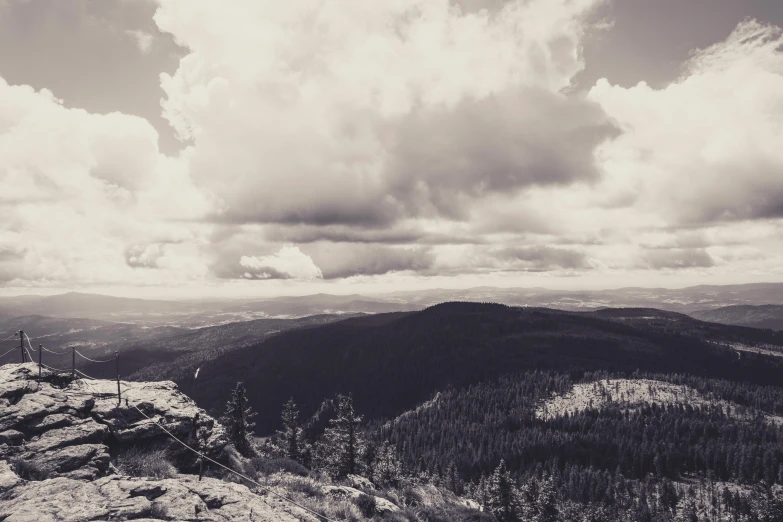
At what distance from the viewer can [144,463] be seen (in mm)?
24844

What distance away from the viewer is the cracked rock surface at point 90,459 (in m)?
15.7

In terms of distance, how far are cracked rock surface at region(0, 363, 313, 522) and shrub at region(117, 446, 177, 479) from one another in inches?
40.5

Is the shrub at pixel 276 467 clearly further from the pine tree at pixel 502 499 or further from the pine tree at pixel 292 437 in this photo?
the pine tree at pixel 502 499

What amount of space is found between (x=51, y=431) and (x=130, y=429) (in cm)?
536

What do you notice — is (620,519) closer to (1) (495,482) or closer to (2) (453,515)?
(1) (495,482)

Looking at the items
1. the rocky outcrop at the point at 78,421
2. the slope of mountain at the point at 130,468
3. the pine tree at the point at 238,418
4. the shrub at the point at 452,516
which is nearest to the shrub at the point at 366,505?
the slope of mountain at the point at 130,468

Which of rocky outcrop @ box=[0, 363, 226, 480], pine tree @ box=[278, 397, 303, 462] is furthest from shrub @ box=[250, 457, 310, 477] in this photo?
pine tree @ box=[278, 397, 303, 462]

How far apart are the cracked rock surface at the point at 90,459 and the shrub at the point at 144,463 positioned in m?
1.03

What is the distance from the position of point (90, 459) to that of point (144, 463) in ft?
14.5

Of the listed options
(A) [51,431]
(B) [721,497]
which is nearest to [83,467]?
(A) [51,431]

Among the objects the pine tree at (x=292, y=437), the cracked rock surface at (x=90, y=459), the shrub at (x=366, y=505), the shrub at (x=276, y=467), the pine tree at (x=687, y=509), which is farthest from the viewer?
the pine tree at (x=687, y=509)

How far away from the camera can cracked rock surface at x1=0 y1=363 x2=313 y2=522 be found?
15688mm

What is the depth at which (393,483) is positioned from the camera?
262 ft

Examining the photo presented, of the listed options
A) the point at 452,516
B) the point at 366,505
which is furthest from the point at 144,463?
the point at 452,516
